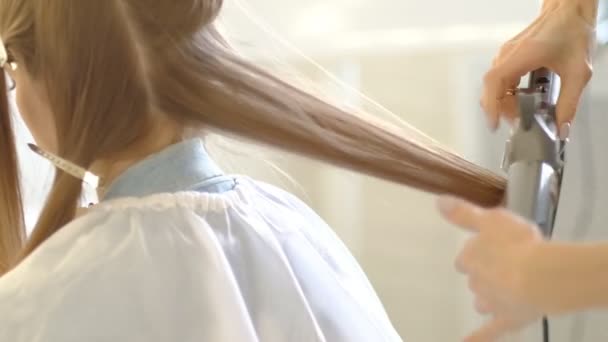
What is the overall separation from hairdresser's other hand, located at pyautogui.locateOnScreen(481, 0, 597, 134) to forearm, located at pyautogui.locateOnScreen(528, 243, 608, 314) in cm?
28

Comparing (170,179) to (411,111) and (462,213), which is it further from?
(411,111)

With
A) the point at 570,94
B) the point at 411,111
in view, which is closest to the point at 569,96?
the point at 570,94

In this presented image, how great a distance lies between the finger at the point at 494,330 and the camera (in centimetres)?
47

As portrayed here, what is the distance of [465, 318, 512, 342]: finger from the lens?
47 centimetres

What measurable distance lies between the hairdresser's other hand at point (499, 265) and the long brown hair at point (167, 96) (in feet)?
0.77

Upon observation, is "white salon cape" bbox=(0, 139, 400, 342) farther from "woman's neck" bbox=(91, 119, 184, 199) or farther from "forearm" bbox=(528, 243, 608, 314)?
"forearm" bbox=(528, 243, 608, 314)

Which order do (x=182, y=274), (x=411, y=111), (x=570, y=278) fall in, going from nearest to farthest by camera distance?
(x=570, y=278), (x=182, y=274), (x=411, y=111)

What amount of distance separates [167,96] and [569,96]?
0.29m

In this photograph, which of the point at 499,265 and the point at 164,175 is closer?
the point at 499,265

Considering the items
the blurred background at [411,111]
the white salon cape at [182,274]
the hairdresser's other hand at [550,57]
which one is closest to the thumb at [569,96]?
the hairdresser's other hand at [550,57]

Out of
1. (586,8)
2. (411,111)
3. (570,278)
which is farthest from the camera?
(411,111)

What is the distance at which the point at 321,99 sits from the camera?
0.73 metres

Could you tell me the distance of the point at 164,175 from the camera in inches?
27.7

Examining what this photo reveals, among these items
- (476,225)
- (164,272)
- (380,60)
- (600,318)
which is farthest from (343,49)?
(476,225)
